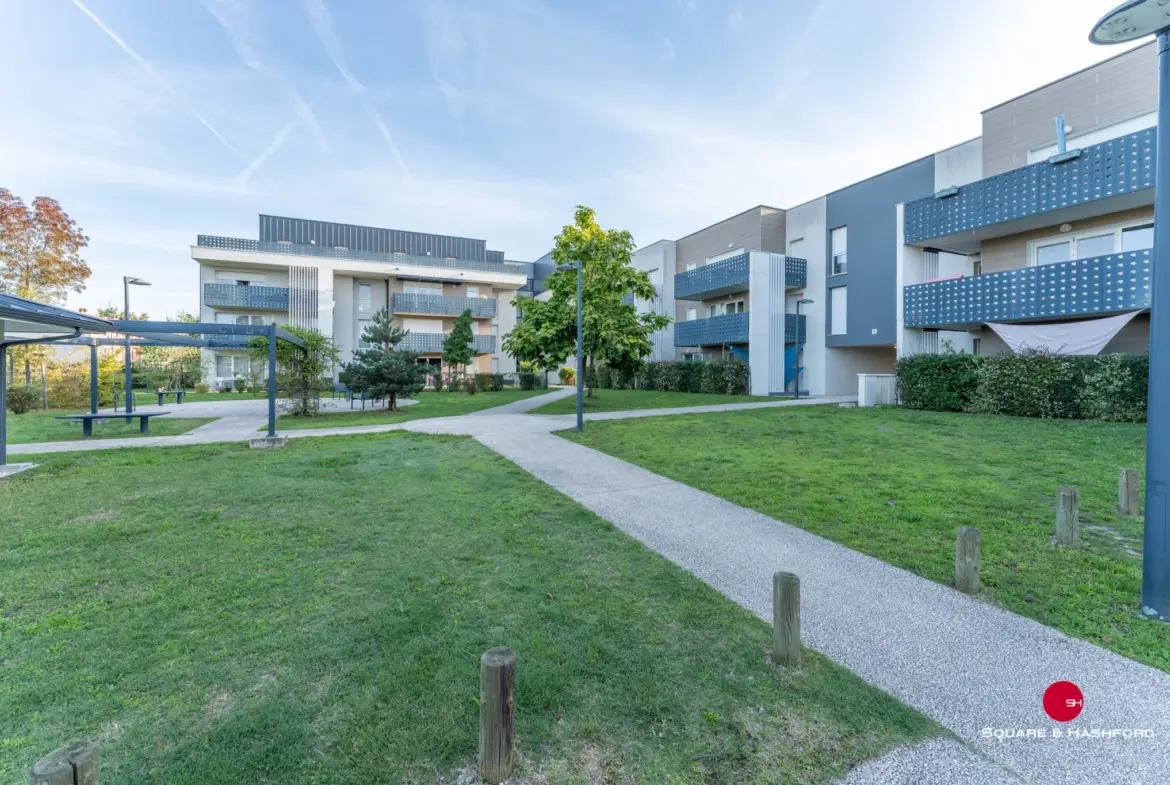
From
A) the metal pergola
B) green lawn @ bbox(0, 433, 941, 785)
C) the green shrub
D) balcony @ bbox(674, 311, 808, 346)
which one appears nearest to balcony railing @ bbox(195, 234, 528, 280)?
balcony @ bbox(674, 311, 808, 346)

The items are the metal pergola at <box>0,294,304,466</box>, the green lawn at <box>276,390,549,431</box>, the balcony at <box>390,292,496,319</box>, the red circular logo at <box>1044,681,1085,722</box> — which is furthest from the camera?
the balcony at <box>390,292,496,319</box>

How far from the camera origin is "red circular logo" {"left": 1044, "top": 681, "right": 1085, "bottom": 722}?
265 centimetres

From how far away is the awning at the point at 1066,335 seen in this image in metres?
12.6

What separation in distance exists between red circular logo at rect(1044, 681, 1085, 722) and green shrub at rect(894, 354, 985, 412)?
1487 cm

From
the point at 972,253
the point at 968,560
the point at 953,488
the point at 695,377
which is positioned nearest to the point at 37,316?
the point at 968,560

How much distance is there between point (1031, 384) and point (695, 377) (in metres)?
15.6

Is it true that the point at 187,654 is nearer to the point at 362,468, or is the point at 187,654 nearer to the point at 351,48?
the point at 362,468

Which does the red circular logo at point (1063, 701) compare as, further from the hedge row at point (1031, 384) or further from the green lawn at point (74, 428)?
the green lawn at point (74, 428)

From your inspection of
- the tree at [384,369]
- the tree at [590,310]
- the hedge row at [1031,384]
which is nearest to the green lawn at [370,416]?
the tree at [384,369]

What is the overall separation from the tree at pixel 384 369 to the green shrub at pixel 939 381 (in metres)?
17.1

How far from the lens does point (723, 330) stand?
88.1 feet

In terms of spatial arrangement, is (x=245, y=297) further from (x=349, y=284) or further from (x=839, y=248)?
(x=839, y=248)

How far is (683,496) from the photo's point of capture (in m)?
7.07

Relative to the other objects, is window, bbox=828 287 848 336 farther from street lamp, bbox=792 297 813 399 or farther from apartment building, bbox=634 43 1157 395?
street lamp, bbox=792 297 813 399
